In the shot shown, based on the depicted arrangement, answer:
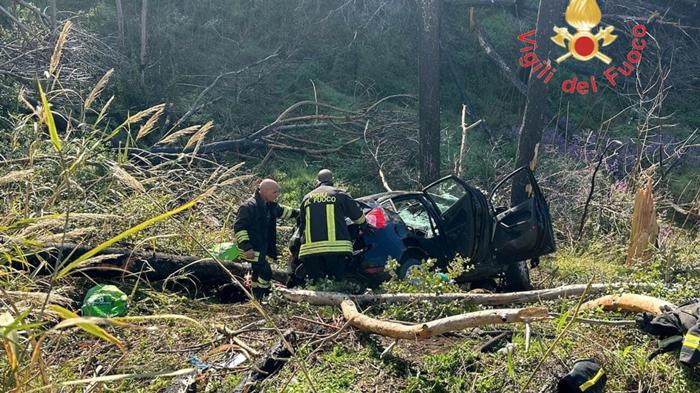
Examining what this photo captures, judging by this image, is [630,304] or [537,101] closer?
[630,304]

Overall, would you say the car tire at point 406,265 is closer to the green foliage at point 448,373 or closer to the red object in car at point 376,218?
the red object in car at point 376,218

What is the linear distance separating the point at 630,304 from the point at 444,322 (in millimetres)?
1627

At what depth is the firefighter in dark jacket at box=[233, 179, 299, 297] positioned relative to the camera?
20.9 ft

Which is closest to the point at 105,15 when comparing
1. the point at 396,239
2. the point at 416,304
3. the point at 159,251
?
the point at 159,251

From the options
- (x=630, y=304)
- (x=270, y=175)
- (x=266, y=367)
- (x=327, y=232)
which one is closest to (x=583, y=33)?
(x=270, y=175)

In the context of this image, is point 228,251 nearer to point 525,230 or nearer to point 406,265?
point 406,265

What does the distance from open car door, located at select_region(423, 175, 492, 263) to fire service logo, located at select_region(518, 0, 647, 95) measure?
472 centimetres

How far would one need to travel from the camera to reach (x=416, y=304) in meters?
5.14

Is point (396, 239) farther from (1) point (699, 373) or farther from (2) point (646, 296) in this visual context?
(1) point (699, 373)

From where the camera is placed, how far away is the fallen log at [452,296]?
17.0 feet

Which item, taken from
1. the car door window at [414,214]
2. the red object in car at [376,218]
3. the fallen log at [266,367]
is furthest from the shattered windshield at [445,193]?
the fallen log at [266,367]

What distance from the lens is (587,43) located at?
1391 cm

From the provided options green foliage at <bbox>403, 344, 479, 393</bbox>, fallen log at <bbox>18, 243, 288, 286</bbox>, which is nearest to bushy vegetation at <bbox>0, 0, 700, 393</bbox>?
green foliage at <bbox>403, 344, 479, 393</bbox>

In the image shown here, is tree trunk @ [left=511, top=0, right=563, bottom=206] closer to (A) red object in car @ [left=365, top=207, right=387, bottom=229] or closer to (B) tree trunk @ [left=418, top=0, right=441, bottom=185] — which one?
(B) tree trunk @ [left=418, top=0, right=441, bottom=185]
